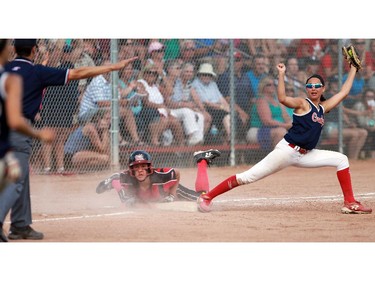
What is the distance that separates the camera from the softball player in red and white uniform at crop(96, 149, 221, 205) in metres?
11.5

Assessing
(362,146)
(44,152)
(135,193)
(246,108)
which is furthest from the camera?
(362,146)

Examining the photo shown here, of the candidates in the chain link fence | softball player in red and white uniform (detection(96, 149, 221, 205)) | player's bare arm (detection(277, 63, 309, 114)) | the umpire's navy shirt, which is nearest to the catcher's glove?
player's bare arm (detection(277, 63, 309, 114))

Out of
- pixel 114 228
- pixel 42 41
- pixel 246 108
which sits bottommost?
pixel 114 228

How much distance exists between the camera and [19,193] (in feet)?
29.2

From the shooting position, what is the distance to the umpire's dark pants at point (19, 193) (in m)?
8.77

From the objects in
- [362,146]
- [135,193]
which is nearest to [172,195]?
[135,193]

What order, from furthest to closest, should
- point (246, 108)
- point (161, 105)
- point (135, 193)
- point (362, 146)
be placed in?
1. point (362, 146)
2. point (246, 108)
3. point (161, 105)
4. point (135, 193)

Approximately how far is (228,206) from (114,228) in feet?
8.21

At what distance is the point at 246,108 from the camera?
17.5 metres

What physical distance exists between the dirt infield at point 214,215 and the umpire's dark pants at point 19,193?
1.22 ft

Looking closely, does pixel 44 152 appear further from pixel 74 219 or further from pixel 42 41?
pixel 74 219

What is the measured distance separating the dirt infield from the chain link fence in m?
0.85

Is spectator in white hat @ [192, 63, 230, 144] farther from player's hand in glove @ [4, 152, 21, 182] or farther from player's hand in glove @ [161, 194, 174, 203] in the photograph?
player's hand in glove @ [4, 152, 21, 182]

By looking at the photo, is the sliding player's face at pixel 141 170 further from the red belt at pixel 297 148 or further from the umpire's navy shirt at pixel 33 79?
the umpire's navy shirt at pixel 33 79
